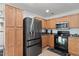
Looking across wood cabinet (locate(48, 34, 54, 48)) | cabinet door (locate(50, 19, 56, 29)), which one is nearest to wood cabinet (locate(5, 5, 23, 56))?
wood cabinet (locate(48, 34, 54, 48))

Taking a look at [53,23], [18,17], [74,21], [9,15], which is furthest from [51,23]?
[9,15]

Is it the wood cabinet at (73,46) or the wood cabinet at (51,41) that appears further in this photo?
the wood cabinet at (51,41)

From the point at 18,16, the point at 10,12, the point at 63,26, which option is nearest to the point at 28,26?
the point at 18,16

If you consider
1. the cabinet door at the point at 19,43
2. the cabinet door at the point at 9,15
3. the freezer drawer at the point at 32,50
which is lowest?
the freezer drawer at the point at 32,50

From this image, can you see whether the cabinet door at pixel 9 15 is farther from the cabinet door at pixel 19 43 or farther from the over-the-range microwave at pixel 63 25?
the over-the-range microwave at pixel 63 25

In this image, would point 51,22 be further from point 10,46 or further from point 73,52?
point 10,46

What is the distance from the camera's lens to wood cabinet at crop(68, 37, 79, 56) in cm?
453

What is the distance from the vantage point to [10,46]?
3.22 m

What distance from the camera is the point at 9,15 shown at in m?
3.17

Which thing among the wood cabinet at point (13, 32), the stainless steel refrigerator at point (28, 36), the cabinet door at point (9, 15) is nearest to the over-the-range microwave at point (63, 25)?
the stainless steel refrigerator at point (28, 36)

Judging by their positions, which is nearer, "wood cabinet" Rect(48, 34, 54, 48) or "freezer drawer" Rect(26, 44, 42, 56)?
"freezer drawer" Rect(26, 44, 42, 56)

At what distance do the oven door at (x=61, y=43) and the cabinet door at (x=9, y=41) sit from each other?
2.73 metres

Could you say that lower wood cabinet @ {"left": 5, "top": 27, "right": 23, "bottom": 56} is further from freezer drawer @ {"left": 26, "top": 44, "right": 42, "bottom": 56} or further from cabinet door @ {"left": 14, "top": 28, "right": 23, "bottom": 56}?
freezer drawer @ {"left": 26, "top": 44, "right": 42, "bottom": 56}

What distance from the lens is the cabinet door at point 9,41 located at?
3085 millimetres
